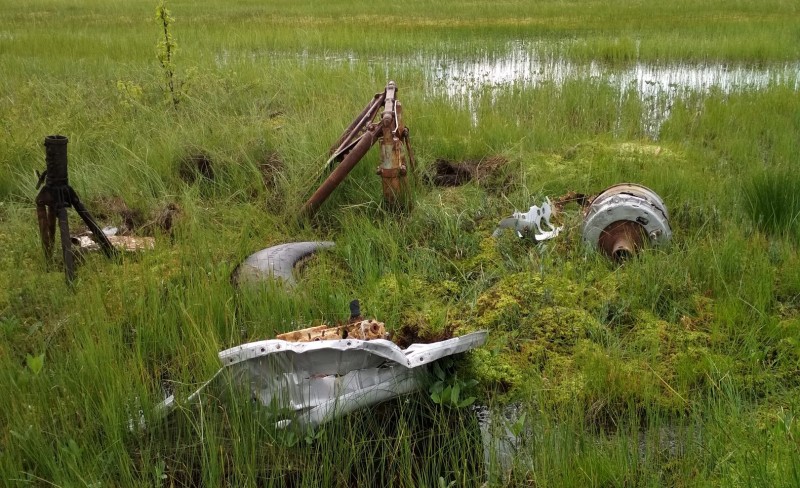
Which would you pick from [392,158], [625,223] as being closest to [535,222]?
[625,223]

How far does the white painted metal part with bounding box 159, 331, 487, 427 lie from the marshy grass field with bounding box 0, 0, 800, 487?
2.9 inches

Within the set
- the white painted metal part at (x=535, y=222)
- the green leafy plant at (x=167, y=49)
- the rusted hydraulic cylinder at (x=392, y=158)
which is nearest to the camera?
the white painted metal part at (x=535, y=222)

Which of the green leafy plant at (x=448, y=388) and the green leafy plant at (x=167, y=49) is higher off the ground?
the green leafy plant at (x=167, y=49)

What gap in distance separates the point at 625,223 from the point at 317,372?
1933 mm

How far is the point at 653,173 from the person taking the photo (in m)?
4.70

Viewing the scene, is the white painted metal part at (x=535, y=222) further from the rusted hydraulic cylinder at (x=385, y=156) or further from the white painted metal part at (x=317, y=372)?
the white painted metal part at (x=317, y=372)

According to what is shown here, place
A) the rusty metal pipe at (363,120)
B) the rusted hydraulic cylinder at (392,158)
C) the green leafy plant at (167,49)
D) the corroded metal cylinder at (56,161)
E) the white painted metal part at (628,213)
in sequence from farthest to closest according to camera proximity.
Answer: the green leafy plant at (167,49), the rusty metal pipe at (363,120), the rusted hydraulic cylinder at (392,158), the white painted metal part at (628,213), the corroded metal cylinder at (56,161)

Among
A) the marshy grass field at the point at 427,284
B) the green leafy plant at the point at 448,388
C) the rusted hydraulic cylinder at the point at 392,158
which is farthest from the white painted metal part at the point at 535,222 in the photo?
the green leafy plant at the point at 448,388

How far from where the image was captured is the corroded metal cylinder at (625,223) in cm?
355

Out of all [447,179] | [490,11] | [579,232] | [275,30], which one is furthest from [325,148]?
[490,11]

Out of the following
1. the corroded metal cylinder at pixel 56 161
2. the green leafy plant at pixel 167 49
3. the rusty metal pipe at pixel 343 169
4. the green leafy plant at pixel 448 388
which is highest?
the green leafy plant at pixel 167 49

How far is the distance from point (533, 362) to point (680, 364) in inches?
23.7

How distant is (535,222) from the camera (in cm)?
396

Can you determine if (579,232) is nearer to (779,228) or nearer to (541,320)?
(541,320)
